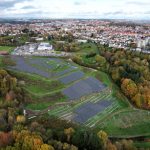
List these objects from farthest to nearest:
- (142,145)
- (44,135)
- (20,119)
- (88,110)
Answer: (88,110)
(142,145)
(20,119)
(44,135)

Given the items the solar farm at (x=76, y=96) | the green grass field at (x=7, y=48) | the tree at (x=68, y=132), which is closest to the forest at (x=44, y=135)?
the tree at (x=68, y=132)

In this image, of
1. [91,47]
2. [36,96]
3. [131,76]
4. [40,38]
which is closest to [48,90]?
[36,96]

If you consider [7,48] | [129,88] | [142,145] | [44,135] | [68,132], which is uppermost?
[7,48]

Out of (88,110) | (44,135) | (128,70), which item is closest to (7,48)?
(128,70)

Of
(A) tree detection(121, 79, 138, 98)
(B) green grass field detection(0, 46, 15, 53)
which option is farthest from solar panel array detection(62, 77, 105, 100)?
(B) green grass field detection(0, 46, 15, 53)

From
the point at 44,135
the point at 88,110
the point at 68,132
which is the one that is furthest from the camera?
the point at 88,110

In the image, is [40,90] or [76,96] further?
[40,90]

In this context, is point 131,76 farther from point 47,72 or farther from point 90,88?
point 47,72

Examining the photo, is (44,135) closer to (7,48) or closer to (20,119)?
(20,119)
